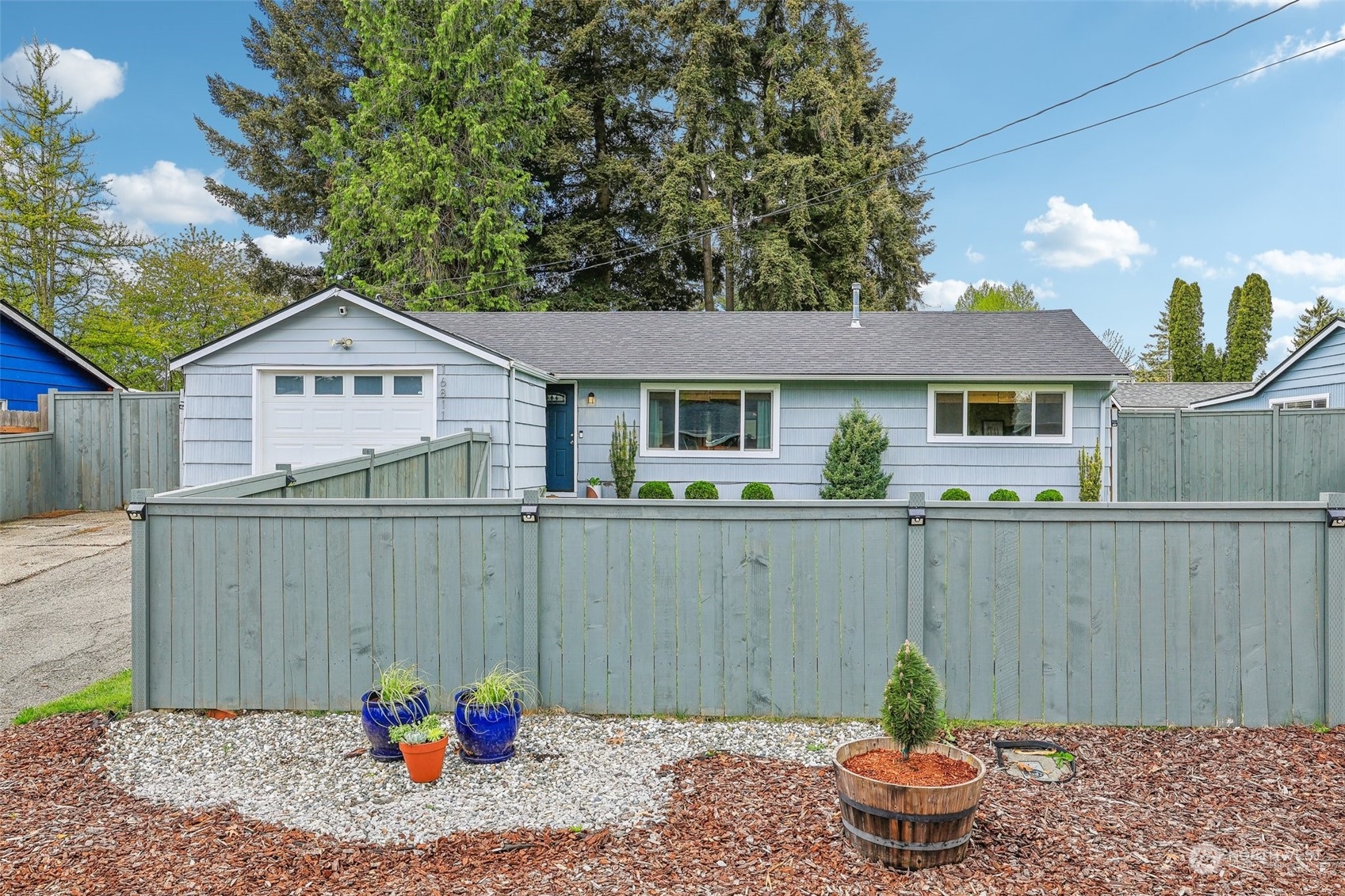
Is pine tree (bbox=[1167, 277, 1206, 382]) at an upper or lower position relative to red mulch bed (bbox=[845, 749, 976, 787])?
upper

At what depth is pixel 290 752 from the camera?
3.58 m

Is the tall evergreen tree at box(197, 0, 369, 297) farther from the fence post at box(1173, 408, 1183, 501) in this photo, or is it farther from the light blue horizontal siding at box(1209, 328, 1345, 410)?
the light blue horizontal siding at box(1209, 328, 1345, 410)

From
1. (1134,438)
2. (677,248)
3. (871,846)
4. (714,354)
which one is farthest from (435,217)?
(871,846)

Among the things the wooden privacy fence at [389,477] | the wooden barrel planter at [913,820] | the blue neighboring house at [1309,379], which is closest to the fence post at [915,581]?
the wooden barrel planter at [913,820]

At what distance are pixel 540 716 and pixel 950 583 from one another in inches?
89.7

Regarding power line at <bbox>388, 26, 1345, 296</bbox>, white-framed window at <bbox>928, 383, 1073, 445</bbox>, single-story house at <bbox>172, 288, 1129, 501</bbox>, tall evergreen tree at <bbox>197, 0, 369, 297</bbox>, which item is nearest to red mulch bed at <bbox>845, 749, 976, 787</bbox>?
single-story house at <bbox>172, 288, 1129, 501</bbox>

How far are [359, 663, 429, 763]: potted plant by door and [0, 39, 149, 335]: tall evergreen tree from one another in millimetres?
19835

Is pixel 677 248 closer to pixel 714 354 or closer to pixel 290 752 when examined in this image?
pixel 714 354

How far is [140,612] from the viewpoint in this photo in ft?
13.1

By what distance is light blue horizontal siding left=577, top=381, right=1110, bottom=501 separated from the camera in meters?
10.9

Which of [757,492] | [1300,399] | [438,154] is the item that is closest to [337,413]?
[757,492]

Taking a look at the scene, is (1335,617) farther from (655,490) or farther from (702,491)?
(655,490)

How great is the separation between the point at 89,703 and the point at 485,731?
256 centimetres

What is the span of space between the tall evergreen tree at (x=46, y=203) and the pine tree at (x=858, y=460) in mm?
18720
